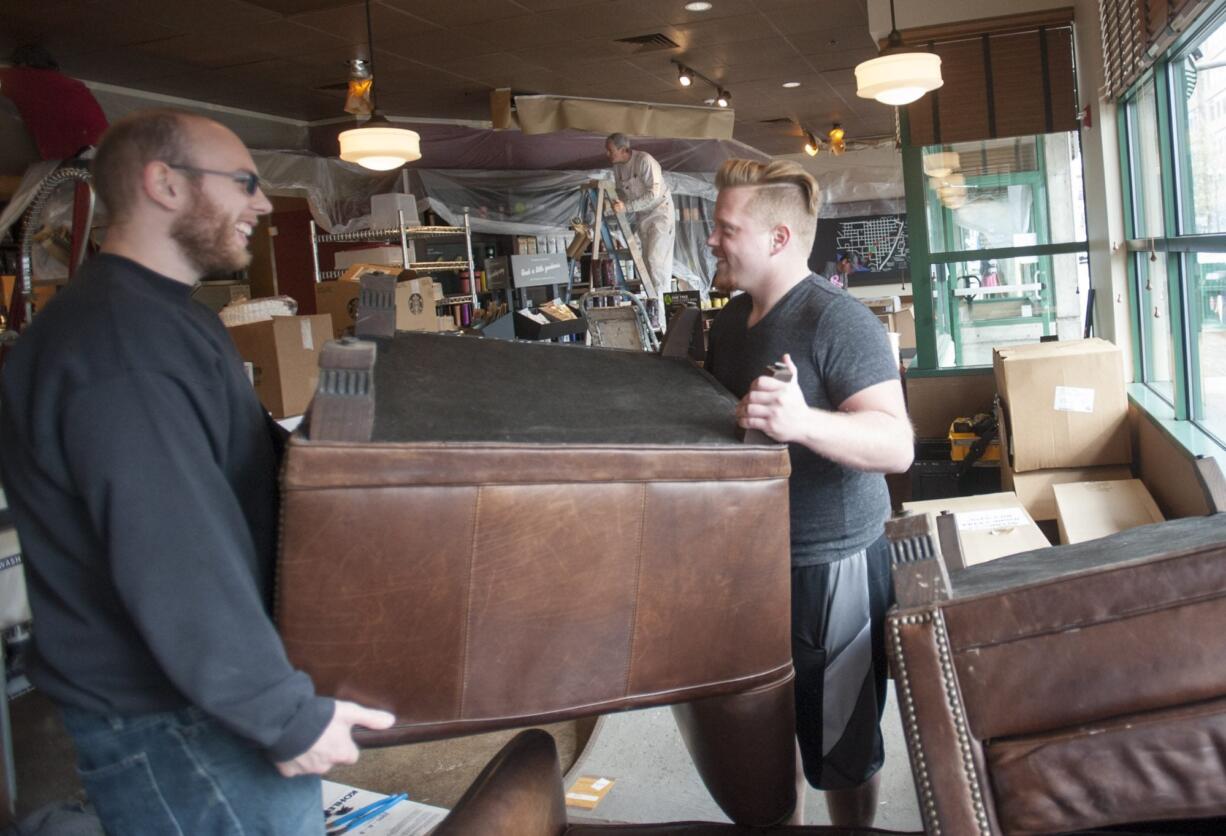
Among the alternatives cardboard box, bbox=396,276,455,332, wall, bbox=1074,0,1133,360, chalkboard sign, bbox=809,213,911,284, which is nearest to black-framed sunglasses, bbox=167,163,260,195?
wall, bbox=1074,0,1133,360

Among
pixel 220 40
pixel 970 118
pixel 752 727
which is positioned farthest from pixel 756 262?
pixel 220 40

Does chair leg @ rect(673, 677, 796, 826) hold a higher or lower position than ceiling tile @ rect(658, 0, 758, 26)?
lower

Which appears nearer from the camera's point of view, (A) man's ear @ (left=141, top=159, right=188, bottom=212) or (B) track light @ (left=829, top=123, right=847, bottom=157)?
(A) man's ear @ (left=141, top=159, right=188, bottom=212)

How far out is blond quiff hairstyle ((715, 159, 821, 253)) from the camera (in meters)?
1.90

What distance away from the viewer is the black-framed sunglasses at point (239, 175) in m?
1.36

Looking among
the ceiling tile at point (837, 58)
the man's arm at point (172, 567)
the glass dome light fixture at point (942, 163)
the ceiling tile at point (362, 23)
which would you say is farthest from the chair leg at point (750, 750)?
the ceiling tile at point (837, 58)

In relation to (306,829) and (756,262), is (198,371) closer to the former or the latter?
(306,829)

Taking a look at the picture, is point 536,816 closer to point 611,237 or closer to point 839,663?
point 839,663

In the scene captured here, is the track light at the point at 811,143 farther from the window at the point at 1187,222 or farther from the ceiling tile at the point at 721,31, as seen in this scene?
the window at the point at 1187,222

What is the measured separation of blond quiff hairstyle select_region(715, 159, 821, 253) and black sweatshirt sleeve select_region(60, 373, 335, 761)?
3.71 ft

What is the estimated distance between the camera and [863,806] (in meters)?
2.03

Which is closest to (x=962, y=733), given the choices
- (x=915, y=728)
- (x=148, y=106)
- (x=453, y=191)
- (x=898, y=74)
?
(x=915, y=728)

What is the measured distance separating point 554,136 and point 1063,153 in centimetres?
471

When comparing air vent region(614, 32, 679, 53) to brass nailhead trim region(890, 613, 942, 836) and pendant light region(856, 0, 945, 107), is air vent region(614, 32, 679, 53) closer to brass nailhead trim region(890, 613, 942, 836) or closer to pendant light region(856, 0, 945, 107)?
pendant light region(856, 0, 945, 107)
